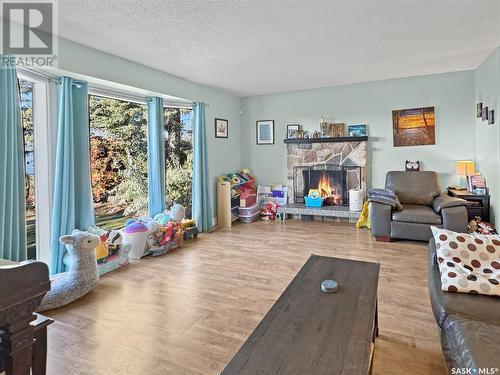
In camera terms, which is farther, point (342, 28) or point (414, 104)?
point (414, 104)

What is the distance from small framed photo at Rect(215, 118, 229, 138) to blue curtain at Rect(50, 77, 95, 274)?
2.58m

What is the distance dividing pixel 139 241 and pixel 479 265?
3388 mm

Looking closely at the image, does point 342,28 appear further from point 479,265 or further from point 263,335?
point 263,335

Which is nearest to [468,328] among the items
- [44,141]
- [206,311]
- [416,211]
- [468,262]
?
[468,262]

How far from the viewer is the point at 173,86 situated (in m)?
4.47

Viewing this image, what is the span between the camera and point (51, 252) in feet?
9.98

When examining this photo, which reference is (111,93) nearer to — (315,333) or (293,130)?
(293,130)

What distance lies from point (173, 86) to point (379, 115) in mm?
3518

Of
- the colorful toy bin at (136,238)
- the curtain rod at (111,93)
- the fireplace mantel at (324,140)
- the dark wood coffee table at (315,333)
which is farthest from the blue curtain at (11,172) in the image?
the fireplace mantel at (324,140)

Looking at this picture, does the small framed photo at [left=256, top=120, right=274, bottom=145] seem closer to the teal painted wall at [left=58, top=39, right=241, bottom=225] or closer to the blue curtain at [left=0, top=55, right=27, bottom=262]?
the teal painted wall at [left=58, top=39, right=241, bottom=225]

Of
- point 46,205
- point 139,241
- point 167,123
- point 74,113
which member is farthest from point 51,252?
point 167,123

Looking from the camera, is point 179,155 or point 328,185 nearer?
point 179,155

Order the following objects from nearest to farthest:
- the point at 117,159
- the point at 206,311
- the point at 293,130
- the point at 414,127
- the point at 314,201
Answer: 1. the point at 206,311
2. the point at 117,159
3. the point at 414,127
4. the point at 314,201
5. the point at 293,130

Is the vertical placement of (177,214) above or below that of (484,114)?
→ below
